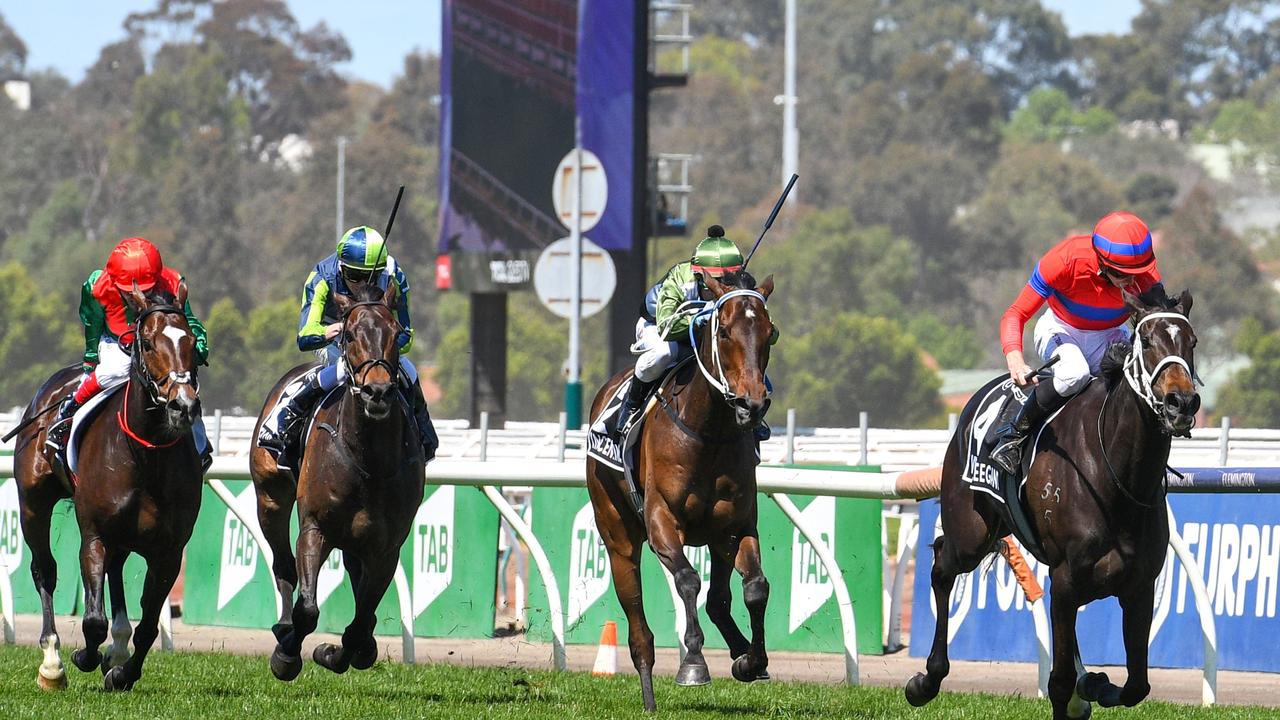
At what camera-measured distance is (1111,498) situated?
24.2ft

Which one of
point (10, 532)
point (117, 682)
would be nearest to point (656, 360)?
Result: point (117, 682)

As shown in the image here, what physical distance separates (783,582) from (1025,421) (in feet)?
12.9

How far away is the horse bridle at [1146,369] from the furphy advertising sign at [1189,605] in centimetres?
292

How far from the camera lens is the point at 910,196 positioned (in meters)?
74.2

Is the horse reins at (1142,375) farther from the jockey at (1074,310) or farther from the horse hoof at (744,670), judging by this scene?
the horse hoof at (744,670)

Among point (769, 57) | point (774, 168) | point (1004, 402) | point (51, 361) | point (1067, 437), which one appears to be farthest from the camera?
point (769, 57)

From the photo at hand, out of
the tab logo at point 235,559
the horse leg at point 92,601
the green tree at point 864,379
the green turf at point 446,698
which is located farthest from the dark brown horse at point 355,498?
the green tree at point 864,379

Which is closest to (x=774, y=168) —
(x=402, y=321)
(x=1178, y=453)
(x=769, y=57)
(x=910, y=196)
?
(x=910, y=196)

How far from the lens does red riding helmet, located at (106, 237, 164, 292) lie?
29.8ft

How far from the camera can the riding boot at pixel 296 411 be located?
30.0 feet

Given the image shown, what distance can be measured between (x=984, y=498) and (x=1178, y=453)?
7.00 meters

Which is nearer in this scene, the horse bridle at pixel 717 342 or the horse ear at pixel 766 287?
the horse bridle at pixel 717 342

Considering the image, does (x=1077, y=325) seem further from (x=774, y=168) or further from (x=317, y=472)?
(x=774, y=168)

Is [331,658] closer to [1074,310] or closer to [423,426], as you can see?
[423,426]
